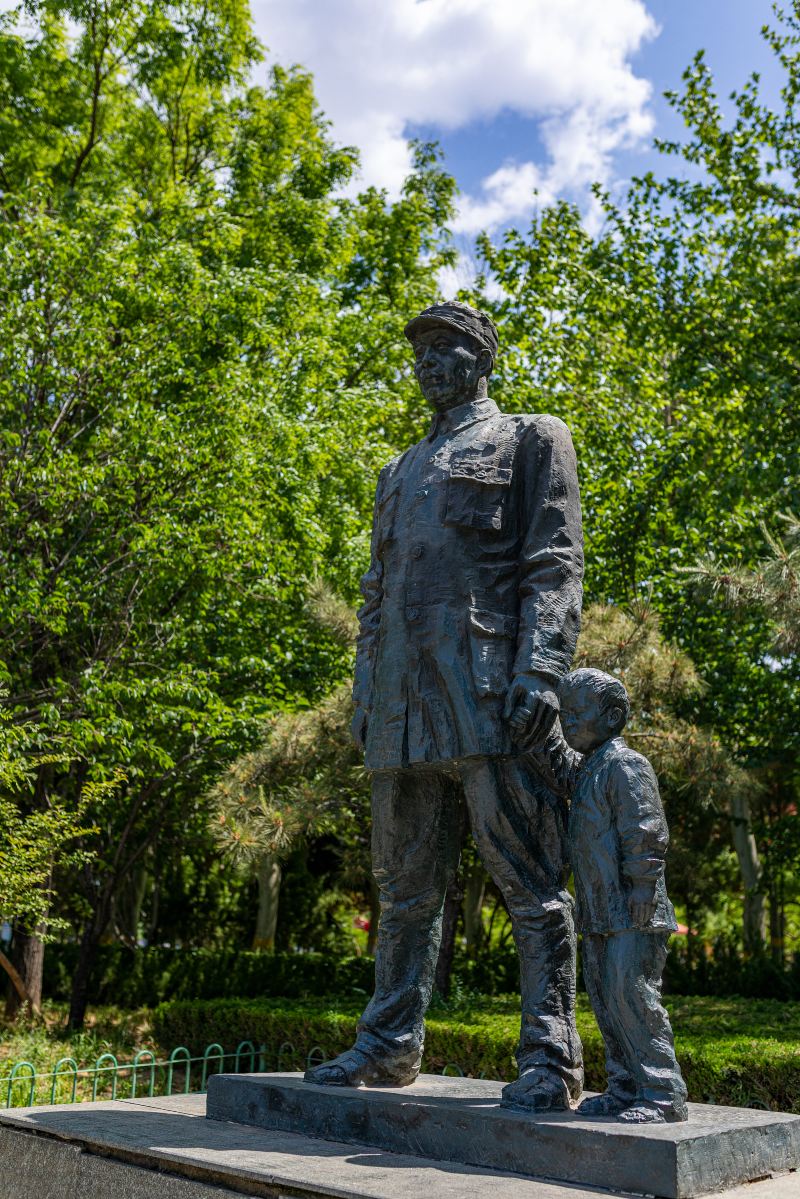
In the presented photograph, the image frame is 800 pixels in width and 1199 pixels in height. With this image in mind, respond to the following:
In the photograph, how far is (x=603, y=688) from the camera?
405cm

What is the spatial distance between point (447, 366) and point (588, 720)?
1660mm

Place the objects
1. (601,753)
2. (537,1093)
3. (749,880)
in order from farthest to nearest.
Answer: (749,880), (601,753), (537,1093)

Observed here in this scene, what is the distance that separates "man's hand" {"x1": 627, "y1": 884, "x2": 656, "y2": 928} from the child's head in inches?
20.4

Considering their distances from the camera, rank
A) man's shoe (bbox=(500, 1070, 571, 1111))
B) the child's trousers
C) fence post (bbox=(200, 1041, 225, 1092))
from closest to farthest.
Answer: the child's trousers
man's shoe (bbox=(500, 1070, 571, 1111))
fence post (bbox=(200, 1041, 225, 1092))

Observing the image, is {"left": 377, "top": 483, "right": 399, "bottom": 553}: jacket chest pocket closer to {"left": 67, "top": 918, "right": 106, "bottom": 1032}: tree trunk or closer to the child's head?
the child's head

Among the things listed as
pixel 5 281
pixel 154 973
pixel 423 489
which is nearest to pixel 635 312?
pixel 5 281

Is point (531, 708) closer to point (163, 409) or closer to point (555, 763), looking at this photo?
point (555, 763)

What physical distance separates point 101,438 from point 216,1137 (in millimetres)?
7945

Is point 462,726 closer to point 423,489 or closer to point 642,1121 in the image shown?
point 423,489

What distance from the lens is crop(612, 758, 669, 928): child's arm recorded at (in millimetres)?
3781

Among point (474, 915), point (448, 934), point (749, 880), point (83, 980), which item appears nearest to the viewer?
point (448, 934)

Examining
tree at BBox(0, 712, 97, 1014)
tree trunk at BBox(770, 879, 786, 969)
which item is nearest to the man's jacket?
tree at BBox(0, 712, 97, 1014)

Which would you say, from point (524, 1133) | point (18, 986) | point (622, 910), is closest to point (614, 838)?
point (622, 910)

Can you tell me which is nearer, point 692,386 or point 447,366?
point 447,366
